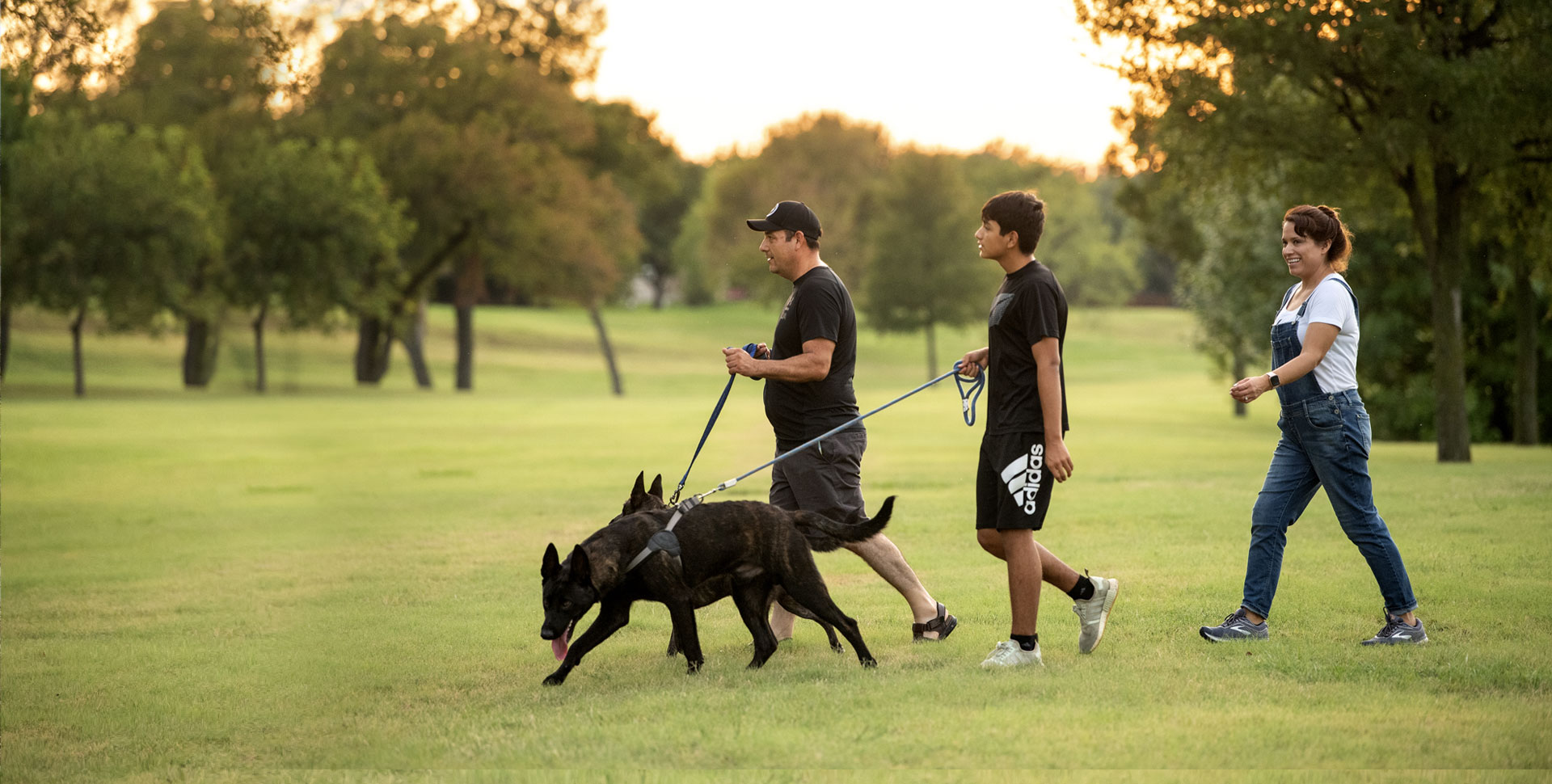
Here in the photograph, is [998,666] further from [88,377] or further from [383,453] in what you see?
[88,377]

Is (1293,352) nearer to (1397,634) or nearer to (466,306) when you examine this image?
(1397,634)

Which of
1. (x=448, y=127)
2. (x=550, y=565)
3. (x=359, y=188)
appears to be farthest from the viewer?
(x=448, y=127)

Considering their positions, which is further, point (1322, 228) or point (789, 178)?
point (789, 178)

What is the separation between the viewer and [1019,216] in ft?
20.2

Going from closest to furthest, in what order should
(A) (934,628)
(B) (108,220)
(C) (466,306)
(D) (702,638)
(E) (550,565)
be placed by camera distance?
(E) (550,565), (A) (934,628), (D) (702,638), (B) (108,220), (C) (466,306)

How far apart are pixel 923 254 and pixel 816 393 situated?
187 ft

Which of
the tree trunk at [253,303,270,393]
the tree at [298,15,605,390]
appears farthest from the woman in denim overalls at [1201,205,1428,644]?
the tree trunk at [253,303,270,393]

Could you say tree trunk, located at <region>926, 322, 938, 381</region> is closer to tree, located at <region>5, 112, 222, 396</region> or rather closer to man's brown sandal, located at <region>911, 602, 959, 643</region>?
tree, located at <region>5, 112, 222, 396</region>

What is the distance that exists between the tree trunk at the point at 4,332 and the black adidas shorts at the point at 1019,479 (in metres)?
21.0

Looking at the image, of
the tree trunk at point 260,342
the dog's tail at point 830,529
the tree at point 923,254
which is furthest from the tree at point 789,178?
the dog's tail at point 830,529

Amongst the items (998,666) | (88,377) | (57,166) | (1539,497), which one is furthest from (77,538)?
(88,377)

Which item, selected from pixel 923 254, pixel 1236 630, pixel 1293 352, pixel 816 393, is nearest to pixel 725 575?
pixel 816 393

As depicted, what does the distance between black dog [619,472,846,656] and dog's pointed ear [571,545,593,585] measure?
57cm

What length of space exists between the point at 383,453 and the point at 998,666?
19.8 meters
